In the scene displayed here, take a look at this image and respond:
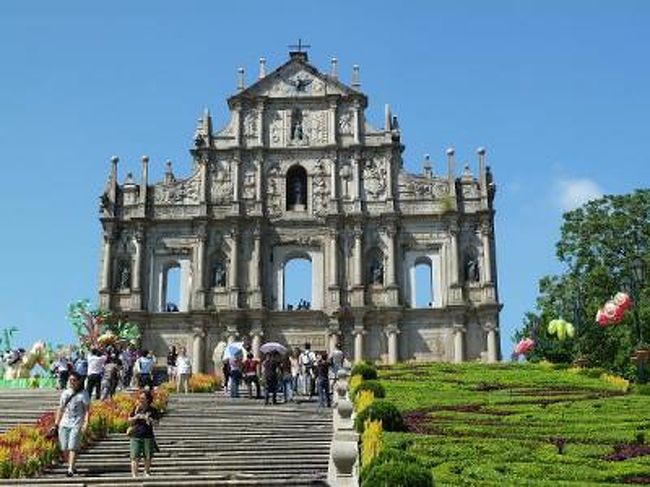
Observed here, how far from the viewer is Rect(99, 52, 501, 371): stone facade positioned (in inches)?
1692

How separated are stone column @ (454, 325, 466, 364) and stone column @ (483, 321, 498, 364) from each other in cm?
108

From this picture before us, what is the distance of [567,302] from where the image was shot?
1823 inches

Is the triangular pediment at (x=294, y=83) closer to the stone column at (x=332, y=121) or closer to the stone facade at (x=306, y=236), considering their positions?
the stone facade at (x=306, y=236)

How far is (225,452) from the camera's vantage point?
57.3ft

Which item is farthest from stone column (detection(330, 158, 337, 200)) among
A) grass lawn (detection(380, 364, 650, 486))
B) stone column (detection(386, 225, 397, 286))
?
grass lawn (detection(380, 364, 650, 486))

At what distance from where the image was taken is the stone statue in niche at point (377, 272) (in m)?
43.9

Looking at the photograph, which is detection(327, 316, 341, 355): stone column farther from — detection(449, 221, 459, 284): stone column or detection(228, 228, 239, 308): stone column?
detection(449, 221, 459, 284): stone column

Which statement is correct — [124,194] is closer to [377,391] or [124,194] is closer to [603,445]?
[377,391]

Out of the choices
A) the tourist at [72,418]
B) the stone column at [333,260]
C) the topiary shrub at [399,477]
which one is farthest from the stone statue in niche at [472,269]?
the topiary shrub at [399,477]

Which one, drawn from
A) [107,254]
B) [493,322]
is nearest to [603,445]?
[493,322]

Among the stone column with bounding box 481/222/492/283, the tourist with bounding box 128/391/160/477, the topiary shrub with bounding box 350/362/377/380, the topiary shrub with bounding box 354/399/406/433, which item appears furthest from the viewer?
the stone column with bounding box 481/222/492/283

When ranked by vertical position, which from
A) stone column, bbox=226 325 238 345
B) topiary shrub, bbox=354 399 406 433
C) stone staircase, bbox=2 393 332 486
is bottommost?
stone staircase, bbox=2 393 332 486

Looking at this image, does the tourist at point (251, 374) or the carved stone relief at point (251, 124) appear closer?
the tourist at point (251, 374)

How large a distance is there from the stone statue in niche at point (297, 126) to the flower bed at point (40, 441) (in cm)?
2663
